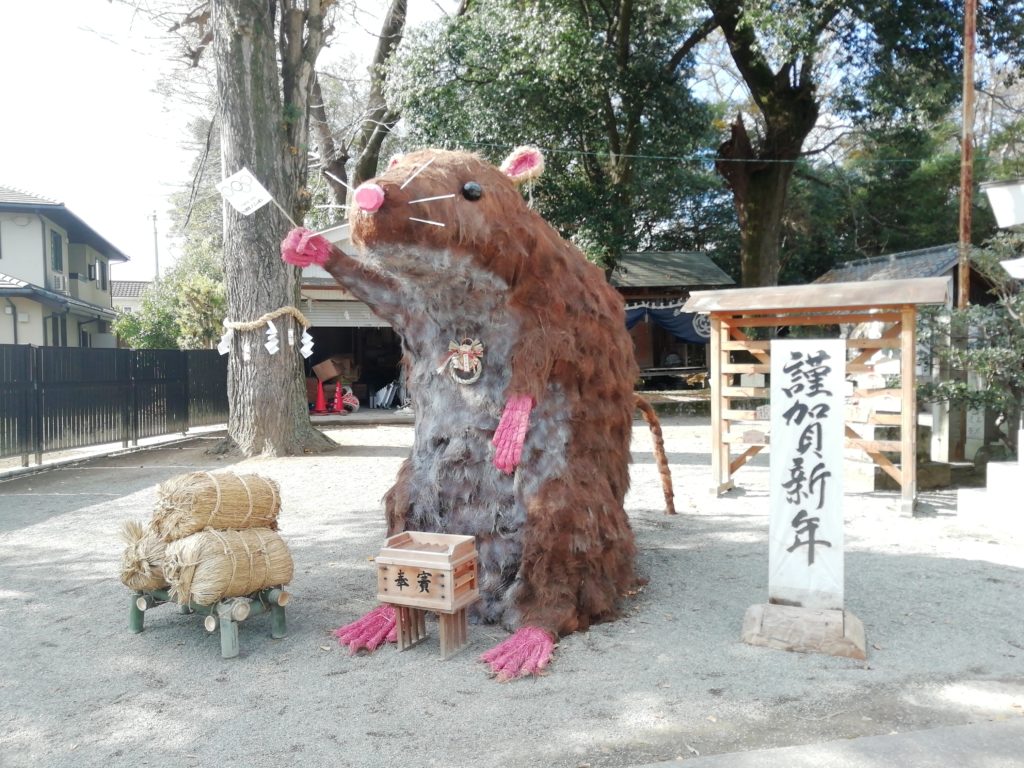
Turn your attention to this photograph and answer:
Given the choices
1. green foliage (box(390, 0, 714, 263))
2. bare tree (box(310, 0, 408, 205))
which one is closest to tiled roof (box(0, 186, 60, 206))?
bare tree (box(310, 0, 408, 205))

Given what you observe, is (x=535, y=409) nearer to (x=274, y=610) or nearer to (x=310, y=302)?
(x=274, y=610)

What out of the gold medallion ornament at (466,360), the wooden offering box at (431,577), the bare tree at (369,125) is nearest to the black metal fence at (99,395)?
the bare tree at (369,125)

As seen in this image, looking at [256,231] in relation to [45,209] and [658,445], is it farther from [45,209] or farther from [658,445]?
[45,209]

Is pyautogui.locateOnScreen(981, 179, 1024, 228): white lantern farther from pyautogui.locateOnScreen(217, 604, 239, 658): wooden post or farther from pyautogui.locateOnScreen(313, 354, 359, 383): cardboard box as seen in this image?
pyautogui.locateOnScreen(313, 354, 359, 383): cardboard box

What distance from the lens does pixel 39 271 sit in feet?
69.4

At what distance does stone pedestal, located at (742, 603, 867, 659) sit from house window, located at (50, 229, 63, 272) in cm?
2289

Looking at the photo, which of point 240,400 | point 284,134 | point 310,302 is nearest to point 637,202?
point 310,302

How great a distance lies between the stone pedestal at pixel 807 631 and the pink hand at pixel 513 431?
1.47 metres

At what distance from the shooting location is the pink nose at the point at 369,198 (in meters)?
3.38

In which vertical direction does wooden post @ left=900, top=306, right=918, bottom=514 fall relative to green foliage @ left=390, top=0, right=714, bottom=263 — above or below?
below

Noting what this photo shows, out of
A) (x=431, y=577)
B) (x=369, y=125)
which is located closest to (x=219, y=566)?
(x=431, y=577)

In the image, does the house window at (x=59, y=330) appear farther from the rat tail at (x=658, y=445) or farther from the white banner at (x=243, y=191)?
the rat tail at (x=658, y=445)

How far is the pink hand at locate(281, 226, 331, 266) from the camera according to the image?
156 inches

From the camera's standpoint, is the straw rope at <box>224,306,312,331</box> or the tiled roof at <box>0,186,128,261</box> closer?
the straw rope at <box>224,306,312,331</box>
